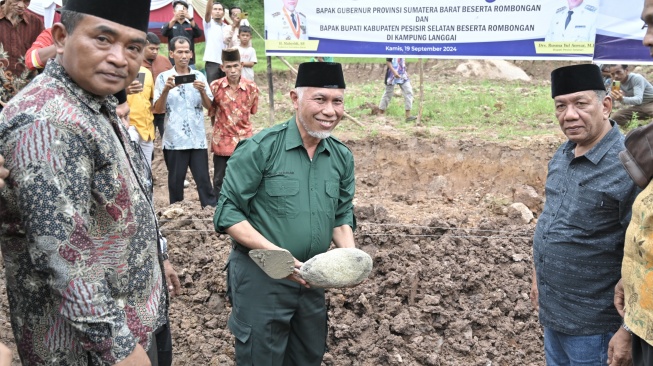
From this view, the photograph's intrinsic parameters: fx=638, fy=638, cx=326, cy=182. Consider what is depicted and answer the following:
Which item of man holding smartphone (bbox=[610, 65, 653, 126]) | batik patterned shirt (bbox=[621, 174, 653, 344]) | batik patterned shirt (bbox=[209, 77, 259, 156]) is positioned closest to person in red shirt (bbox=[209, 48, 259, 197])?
batik patterned shirt (bbox=[209, 77, 259, 156])

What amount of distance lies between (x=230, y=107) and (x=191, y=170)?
80 centimetres

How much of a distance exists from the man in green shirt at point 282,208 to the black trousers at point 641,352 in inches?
58.1

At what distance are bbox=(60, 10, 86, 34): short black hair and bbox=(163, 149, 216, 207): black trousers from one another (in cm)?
479

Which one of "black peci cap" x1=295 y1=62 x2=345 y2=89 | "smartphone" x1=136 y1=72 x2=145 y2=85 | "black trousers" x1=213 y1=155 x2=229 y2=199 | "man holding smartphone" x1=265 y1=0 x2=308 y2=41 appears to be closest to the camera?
"black peci cap" x1=295 y1=62 x2=345 y2=89

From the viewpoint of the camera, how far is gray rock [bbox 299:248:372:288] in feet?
9.53

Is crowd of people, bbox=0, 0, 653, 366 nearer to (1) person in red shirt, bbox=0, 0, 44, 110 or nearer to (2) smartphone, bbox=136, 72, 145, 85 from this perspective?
(1) person in red shirt, bbox=0, 0, 44, 110

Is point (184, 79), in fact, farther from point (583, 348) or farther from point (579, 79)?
point (583, 348)

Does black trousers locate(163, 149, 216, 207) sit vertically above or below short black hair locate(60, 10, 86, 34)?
below

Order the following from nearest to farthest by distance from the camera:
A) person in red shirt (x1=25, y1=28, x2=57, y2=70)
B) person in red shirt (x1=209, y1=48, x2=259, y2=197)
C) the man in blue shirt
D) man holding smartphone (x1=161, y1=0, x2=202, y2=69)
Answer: the man in blue shirt
person in red shirt (x1=25, y1=28, x2=57, y2=70)
person in red shirt (x1=209, y1=48, x2=259, y2=197)
man holding smartphone (x1=161, y1=0, x2=202, y2=69)

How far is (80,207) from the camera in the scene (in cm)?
188

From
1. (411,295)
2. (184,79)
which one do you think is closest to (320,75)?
(411,295)

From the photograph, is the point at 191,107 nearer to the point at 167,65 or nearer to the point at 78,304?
the point at 167,65

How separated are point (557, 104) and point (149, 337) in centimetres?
225

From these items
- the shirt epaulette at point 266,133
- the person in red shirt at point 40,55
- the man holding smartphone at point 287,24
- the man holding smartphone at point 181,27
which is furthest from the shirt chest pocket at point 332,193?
the man holding smartphone at point 181,27
